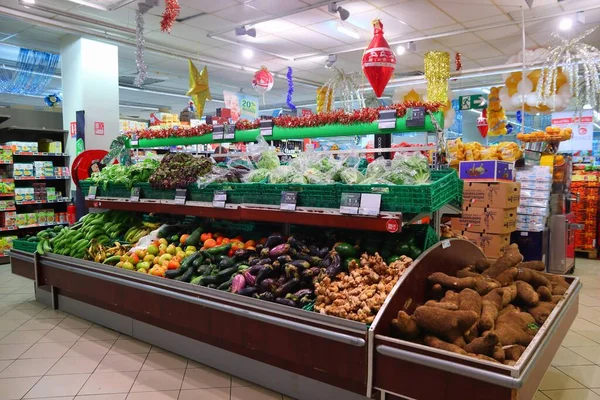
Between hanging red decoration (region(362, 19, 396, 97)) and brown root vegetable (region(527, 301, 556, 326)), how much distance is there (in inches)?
124

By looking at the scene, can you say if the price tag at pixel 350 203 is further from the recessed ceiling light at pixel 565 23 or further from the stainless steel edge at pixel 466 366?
the recessed ceiling light at pixel 565 23

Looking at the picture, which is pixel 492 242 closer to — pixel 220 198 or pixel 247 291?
pixel 220 198

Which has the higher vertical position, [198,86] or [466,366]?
[198,86]

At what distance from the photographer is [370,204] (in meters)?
2.57

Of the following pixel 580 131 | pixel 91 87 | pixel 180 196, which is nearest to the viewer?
pixel 180 196

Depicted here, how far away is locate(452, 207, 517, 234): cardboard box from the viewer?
5336mm

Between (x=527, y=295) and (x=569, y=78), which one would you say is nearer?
(x=527, y=295)

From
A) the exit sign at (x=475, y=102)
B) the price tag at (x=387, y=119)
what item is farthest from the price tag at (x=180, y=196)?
the exit sign at (x=475, y=102)

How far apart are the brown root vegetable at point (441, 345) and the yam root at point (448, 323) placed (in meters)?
0.05

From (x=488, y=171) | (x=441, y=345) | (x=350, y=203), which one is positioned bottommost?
(x=441, y=345)

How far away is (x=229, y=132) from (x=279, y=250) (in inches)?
61.3

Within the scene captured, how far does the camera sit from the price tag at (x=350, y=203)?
2621 mm

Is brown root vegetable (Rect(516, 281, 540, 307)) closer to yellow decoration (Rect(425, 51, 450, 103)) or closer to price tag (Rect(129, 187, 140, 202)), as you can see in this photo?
price tag (Rect(129, 187, 140, 202))

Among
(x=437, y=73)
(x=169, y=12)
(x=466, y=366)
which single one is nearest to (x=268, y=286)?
(x=466, y=366)
